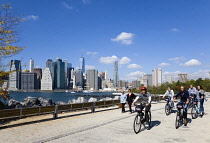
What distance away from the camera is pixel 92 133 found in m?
9.00

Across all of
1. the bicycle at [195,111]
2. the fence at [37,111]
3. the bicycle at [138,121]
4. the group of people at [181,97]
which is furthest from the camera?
the bicycle at [195,111]

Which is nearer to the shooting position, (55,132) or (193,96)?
(55,132)

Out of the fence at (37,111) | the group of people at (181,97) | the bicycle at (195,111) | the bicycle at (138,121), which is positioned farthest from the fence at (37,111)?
the bicycle at (195,111)

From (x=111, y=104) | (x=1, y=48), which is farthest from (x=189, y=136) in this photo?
(x=111, y=104)

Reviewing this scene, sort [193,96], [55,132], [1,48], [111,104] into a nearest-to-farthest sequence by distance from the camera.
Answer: [55,132], [1,48], [193,96], [111,104]

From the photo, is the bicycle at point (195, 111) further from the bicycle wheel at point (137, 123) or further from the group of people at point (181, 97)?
the bicycle wheel at point (137, 123)

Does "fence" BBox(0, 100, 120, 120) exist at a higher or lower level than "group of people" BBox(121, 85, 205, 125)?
lower

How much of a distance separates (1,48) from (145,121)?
325 inches

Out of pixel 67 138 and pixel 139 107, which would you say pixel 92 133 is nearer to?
pixel 67 138

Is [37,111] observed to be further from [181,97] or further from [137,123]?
[181,97]

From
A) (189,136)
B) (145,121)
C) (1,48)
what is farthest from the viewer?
(1,48)

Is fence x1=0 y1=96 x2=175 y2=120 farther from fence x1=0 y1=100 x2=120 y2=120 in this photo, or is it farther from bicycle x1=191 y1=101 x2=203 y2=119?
bicycle x1=191 y1=101 x2=203 y2=119

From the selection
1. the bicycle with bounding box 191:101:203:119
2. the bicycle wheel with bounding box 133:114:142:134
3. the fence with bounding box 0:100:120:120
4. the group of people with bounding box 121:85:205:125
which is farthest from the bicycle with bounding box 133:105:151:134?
the fence with bounding box 0:100:120:120

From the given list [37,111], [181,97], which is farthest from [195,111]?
[37,111]
